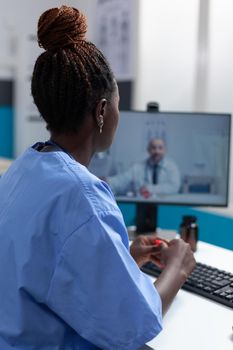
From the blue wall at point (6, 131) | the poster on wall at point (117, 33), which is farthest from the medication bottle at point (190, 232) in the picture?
the blue wall at point (6, 131)

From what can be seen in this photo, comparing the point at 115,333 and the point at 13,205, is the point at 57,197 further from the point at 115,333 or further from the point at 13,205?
the point at 115,333

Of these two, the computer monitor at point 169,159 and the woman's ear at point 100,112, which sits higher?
the woman's ear at point 100,112

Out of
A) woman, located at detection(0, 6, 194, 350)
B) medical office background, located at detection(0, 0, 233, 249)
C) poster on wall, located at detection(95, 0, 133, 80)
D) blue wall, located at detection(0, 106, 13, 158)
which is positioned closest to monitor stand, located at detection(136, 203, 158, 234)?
medical office background, located at detection(0, 0, 233, 249)

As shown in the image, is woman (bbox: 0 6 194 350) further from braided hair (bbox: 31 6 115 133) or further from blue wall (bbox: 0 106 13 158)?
blue wall (bbox: 0 106 13 158)

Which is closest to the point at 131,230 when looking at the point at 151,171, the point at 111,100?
the point at 151,171

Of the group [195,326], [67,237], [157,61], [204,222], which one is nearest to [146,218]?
[204,222]

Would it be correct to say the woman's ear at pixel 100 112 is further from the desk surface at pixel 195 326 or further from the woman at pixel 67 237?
the desk surface at pixel 195 326

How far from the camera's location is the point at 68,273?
0.83m

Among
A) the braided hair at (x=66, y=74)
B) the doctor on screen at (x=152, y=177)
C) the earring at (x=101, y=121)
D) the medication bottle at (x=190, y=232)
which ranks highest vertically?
the braided hair at (x=66, y=74)

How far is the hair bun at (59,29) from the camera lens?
99cm

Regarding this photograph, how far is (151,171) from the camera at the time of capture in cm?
175

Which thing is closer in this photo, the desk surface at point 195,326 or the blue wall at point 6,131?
the desk surface at point 195,326

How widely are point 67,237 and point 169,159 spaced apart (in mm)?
954

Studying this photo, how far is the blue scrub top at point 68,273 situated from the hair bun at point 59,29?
0.24 meters
